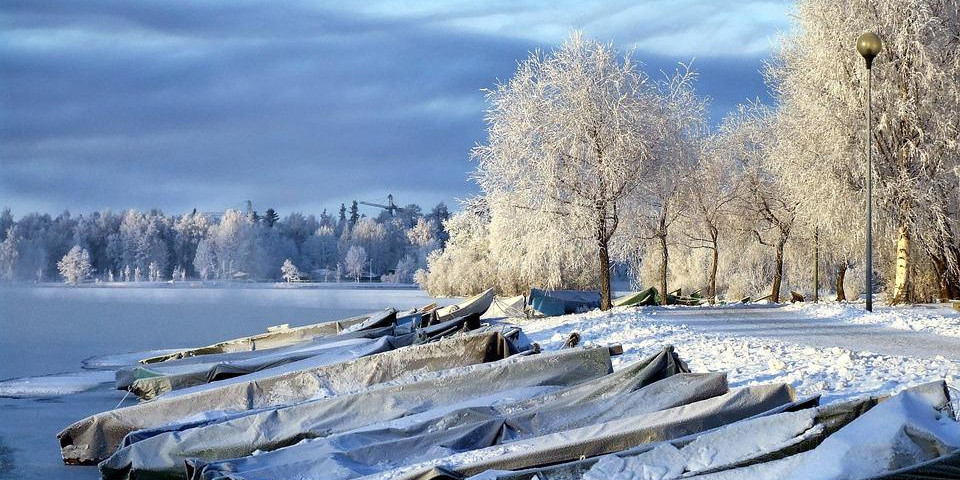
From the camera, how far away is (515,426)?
9008mm

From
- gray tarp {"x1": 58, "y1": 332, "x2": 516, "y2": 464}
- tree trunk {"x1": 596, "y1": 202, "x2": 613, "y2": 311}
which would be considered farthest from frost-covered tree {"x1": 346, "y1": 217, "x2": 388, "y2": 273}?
gray tarp {"x1": 58, "y1": 332, "x2": 516, "y2": 464}

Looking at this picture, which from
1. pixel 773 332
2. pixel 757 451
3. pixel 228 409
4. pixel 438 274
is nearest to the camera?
pixel 757 451

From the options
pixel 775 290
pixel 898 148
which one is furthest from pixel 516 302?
pixel 898 148

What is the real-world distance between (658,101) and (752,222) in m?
13.2

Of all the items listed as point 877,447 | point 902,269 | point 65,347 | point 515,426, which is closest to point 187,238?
point 65,347

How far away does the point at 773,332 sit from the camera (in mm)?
19656

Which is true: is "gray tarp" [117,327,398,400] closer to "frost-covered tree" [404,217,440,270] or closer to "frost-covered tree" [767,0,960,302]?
"frost-covered tree" [767,0,960,302]

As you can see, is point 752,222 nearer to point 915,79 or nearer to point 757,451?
point 915,79

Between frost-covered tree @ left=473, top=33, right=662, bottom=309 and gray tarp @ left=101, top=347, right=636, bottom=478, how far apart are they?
18445 mm

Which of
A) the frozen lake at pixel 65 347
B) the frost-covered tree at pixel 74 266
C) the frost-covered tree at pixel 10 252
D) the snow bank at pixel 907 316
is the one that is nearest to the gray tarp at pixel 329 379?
the frozen lake at pixel 65 347

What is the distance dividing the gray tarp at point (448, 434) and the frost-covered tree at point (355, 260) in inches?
6022

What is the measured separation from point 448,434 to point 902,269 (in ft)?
76.3

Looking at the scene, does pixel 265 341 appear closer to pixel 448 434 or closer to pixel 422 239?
pixel 448 434

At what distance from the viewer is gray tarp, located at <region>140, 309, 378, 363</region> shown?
24.5 meters
